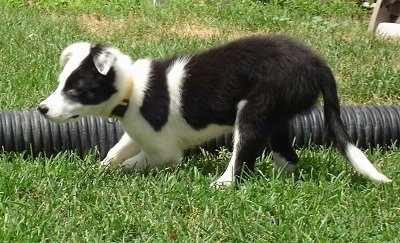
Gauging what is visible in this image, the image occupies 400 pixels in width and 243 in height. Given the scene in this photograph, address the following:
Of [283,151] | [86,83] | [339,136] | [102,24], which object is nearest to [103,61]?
[86,83]

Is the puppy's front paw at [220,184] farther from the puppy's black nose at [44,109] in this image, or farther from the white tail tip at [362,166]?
the puppy's black nose at [44,109]

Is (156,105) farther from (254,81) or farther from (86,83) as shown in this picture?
(254,81)

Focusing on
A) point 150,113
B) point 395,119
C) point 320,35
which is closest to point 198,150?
point 150,113

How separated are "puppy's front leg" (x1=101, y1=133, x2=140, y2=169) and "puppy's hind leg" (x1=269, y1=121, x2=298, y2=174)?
92 centimetres

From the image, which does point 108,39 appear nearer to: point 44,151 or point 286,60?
point 44,151

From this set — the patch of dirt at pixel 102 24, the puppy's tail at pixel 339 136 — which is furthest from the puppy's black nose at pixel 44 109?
the patch of dirt at pixel 102 24

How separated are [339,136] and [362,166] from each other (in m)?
0.26

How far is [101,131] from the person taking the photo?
569cm

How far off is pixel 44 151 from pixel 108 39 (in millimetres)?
3388

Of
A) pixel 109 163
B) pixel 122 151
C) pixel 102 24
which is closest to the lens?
pixel 109 163

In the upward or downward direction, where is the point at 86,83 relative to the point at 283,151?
upward

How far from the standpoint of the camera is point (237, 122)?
4.91 m

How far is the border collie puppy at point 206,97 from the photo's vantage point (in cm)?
486

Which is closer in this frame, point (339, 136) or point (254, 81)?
point (254, 81)
